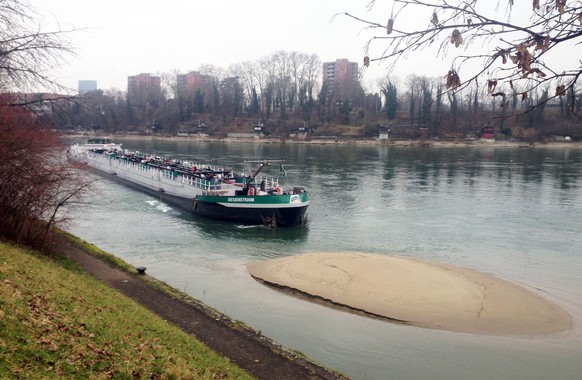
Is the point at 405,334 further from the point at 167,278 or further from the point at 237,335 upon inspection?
the point at 167,278

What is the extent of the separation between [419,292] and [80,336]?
13.1 metres

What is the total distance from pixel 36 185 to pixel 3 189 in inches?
35.5

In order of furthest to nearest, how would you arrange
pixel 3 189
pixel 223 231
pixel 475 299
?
pixel 223 231 → pixel 475 299 → pixel 3 189

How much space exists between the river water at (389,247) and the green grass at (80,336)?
464 cm

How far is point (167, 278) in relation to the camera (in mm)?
19344

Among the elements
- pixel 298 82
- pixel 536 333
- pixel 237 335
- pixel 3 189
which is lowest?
pixel 536 333

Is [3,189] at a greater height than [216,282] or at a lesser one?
greater

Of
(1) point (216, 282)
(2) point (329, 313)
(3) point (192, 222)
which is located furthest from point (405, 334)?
(3) point (192, 222)

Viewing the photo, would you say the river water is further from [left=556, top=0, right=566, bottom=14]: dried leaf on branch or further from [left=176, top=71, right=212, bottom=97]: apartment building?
[left=176, top=71, right=212, bottom=97]: apartment building

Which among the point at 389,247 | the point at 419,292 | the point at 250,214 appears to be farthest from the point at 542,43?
the point at 250,214

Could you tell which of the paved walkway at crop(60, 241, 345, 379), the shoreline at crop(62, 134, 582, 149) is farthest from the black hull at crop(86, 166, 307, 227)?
the shoreline at crop(62, 134, 582, 149)

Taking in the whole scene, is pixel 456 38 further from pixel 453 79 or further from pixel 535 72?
pixel 535 72

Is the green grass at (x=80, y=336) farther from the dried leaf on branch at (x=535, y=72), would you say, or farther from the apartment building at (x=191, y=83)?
the apartment building at (x=191, y=83)

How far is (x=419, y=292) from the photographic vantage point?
18.0 m
